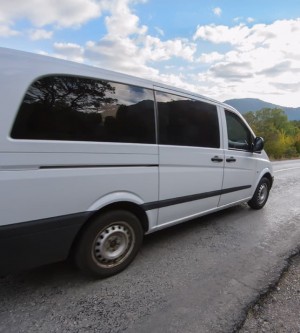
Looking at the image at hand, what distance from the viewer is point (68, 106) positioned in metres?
2.40

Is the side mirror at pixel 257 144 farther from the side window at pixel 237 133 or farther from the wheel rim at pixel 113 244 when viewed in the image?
the wheel rim at pixel 113 244

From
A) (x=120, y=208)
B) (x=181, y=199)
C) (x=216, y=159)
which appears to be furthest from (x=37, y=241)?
(x=216, y=159)

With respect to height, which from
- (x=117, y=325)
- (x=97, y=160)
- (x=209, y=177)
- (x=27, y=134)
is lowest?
(x=117, y=325)

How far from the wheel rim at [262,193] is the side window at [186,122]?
2.00 m

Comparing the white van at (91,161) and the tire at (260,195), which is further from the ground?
the white van at (91,161)

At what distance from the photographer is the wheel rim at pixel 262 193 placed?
18.0 ft

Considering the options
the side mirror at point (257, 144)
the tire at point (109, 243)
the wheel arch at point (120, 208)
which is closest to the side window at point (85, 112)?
the wheel arch at point (120, 208)

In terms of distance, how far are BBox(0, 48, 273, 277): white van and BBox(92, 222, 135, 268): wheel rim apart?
0.01 metres

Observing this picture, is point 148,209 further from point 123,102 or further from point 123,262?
point 123,102

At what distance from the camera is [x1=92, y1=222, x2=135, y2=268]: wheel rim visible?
2.77 meters

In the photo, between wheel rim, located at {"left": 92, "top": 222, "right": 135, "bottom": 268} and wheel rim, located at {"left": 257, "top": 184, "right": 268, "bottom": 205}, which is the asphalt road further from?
wheel rim, located at {"left": 257, "top": 184, "right": 268, "bottom": 205}

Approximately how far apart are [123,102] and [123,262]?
168 cm

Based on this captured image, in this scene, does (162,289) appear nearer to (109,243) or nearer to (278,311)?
(109,243)

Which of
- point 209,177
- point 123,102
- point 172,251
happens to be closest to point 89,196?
point 123,102
